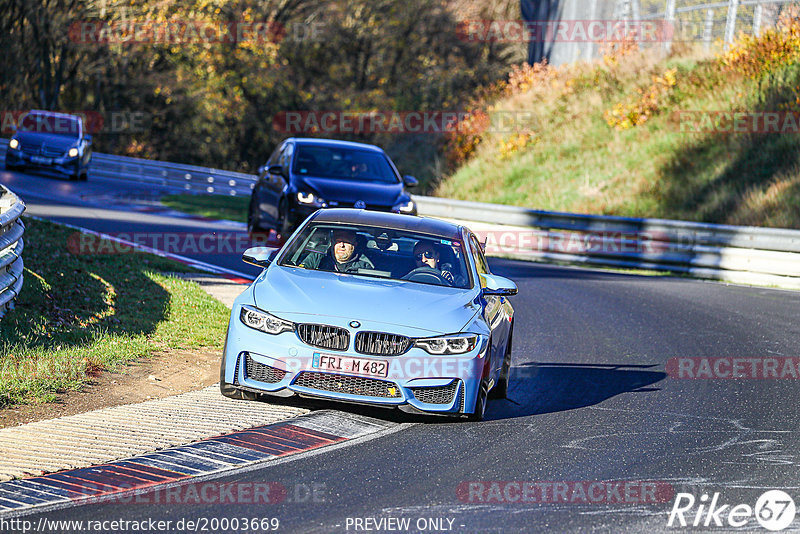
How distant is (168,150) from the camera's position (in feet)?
157

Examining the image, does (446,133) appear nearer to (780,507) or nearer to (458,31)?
(458,31)

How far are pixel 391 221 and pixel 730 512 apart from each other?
436 centimetres

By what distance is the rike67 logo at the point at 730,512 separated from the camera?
A: 244 inches

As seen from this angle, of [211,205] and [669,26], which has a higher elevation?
[669,26]

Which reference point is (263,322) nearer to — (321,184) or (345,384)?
(345,384)

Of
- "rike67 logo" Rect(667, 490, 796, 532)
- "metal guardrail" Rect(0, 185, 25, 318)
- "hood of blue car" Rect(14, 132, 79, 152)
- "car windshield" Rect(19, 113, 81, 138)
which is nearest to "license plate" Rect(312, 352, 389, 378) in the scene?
"rike67 logo" Rect(667, 490, 796, 532)

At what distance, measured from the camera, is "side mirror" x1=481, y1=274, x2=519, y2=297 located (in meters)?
9.16

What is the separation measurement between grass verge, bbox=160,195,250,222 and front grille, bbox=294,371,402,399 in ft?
60.5

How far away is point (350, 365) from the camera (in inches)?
313

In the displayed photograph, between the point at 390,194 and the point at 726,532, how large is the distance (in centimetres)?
1215

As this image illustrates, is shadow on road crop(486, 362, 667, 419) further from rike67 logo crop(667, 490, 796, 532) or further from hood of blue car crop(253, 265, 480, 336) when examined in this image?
rike67 logo crop(667, 490, 796, 532)

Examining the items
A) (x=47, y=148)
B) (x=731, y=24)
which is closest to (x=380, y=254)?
(x=47, y=148)

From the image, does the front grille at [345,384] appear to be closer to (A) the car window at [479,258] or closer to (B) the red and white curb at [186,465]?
(B) the red and white curb at [186,465]

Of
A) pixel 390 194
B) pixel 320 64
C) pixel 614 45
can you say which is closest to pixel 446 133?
pixel 614 45
